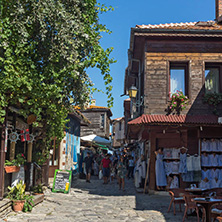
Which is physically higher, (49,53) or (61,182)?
(49,53)

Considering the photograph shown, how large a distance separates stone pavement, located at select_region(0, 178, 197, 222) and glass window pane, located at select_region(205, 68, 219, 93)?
5144mm

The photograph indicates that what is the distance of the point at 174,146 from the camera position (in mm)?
14242

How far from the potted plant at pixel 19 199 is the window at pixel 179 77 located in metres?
8.00

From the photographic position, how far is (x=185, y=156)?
1363 cm

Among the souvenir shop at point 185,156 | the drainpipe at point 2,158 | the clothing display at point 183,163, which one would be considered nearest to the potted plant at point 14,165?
the drainpipe at point 2,158

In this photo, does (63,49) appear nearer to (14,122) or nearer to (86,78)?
(86,78)

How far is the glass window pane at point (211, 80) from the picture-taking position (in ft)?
47.4

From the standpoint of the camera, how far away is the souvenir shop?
533 inches

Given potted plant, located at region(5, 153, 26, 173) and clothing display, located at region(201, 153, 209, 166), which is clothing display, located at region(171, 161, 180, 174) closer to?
clothing display, located at region(201, 153, 209, 166)

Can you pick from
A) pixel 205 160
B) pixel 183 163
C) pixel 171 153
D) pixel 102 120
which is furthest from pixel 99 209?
pixel 102 120

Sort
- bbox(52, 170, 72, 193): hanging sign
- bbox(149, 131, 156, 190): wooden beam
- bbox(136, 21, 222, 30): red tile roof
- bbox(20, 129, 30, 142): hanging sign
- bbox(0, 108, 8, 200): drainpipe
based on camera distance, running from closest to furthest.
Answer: bbox(0, 108, 8, 200): drainpipe
bbox(20, 129, 30, 142): hanging sign
bbox(52, 170, 72, 193): hanging sign
bbox(149, 131, 156, 190): wooden beam
bbox(136, 21, 222, 30): red tile roof

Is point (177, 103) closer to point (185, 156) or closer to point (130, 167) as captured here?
point (185, 156)

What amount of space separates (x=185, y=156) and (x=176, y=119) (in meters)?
1.64

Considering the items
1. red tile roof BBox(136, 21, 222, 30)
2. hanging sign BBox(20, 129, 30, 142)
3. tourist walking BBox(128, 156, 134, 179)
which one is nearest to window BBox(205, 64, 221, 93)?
red tile roof BBox(136, 21, 222, 30)
